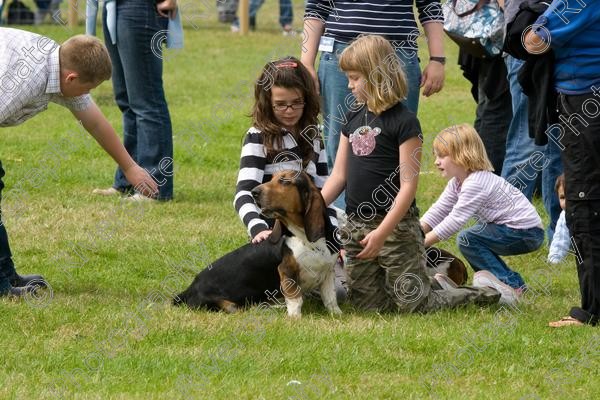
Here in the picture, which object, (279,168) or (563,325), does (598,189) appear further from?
(279,168)

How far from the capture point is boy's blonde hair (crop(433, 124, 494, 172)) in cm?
600

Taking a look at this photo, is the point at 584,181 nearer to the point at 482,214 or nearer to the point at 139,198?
the point at 482,214

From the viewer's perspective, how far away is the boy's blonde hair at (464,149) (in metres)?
6.00

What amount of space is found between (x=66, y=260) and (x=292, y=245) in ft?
6.07

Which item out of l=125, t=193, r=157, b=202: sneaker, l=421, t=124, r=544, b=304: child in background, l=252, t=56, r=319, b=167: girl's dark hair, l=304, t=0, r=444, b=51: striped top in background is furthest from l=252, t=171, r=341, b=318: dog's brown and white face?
l=125, t=193, r=157, b=202: sneaker

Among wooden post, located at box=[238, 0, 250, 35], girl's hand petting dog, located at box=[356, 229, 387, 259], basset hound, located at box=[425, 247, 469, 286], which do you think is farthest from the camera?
wooden post, located at box=[238, 0, 250, 35]

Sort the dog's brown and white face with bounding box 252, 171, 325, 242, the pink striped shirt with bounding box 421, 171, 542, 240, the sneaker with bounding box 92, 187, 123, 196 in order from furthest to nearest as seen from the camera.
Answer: the sneaker with bounding box 92, 187, 123, 196, the pink striped shirt with bounding box 421, 171, 542, 240, the dog's brown and white face with bounding box 252, 171, 325, 242

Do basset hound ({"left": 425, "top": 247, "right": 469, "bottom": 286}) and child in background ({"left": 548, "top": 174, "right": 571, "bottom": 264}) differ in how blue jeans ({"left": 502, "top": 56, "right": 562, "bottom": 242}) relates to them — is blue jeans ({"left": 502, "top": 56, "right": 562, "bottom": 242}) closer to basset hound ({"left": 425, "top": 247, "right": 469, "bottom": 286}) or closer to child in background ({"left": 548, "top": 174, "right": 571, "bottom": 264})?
child in background ({"left": 548, "top": 174, "right": 571, "bottom": 264})

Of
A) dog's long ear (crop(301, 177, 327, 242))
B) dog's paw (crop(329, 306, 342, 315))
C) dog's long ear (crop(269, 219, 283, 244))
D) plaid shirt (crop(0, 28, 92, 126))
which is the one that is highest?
plaid shirt (crop(0, 28, 92, 126))

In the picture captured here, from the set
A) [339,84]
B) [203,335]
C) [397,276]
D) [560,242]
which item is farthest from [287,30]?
[203,335]

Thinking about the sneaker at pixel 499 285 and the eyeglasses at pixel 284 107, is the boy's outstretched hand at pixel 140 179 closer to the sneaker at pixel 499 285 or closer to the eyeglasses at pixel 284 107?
the eyeglasses at pixel 284 107

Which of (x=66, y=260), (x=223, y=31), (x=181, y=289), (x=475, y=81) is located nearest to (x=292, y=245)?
(x=181, y=289)

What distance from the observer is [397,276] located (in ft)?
18.3

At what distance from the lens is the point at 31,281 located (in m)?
5.91
